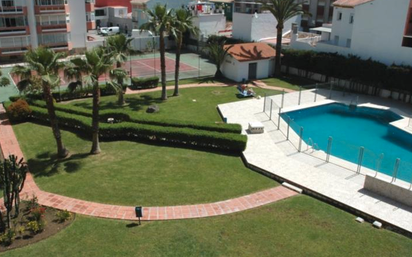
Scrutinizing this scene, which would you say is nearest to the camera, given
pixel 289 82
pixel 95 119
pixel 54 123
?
pixel 54 123

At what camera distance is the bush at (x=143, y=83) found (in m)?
37.5

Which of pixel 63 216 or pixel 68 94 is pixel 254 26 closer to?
pixel 68 94

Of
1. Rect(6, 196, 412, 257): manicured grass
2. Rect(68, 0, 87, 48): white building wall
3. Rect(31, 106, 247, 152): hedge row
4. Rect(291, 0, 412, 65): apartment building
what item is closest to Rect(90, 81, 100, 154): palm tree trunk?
Rect(31, 106, 247, 152): hedge row

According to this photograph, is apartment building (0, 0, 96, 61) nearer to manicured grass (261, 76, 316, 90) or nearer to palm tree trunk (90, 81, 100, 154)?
manicured grass (261, 76, 316, 90)

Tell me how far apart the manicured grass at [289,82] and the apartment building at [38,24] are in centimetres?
2864

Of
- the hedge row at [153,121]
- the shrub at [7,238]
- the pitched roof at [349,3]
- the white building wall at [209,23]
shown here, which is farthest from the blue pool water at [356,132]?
the white building wall at [209,23]

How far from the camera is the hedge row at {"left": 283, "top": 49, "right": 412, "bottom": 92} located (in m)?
34.6

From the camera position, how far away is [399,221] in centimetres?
1677

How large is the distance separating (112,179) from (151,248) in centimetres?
670

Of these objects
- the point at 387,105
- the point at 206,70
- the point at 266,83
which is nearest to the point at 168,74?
the point at 206,70

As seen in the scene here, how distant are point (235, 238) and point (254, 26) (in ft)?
135

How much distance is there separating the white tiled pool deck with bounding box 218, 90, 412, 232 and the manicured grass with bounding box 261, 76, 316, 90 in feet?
24.0

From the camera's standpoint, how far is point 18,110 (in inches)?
1128

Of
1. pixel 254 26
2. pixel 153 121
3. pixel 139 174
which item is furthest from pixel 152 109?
pixel 254 26
